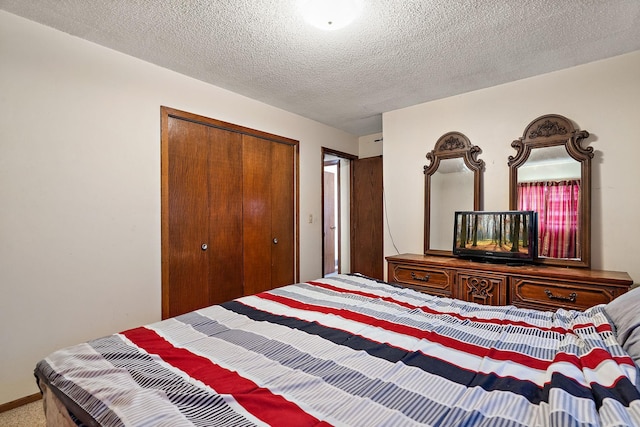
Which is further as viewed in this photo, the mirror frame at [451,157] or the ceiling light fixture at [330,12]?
the mirror frame at [451,157]

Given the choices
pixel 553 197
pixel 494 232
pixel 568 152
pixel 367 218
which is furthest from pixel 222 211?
pixel 568 152

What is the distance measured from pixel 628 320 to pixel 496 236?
1752 millimetres

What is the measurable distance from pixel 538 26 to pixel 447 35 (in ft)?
1.91

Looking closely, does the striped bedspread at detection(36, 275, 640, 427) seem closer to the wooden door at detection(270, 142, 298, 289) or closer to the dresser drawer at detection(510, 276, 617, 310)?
the dresser drawer at detection(510, 276, 617, 310)

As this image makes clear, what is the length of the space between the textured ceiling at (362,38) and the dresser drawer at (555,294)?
Answer: 1797mm

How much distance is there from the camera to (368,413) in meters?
0.78

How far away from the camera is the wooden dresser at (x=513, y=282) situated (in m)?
2.18

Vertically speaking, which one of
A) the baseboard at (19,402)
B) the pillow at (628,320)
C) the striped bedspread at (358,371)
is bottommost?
the baseboard at (19,402)

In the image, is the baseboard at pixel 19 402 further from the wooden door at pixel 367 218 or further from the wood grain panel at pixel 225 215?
the wooden door at pixel 367 218

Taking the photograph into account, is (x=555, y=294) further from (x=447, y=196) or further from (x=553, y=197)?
(x=447, y=196)

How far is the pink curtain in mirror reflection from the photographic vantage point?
8.39ft

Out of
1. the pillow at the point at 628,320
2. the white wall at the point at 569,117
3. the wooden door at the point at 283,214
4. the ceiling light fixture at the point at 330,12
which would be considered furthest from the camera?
the wooden door at the point at 283,214

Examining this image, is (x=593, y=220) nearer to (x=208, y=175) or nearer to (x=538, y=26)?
(x=538, y=26)

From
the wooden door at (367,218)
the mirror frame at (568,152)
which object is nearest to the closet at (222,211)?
the wooden door at (367,218)
